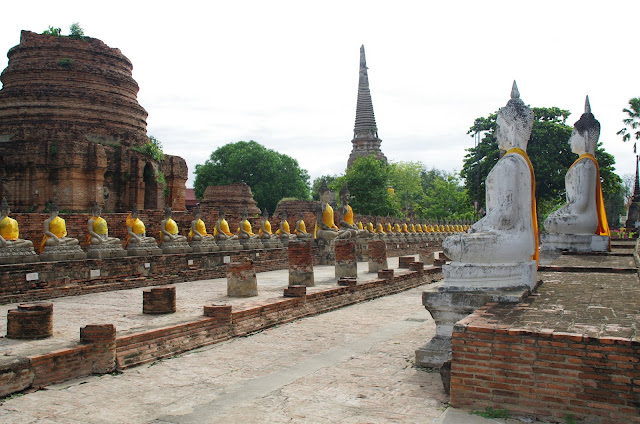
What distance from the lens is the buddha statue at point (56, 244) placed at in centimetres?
1098

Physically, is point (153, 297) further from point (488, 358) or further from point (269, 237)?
point (269, 237)

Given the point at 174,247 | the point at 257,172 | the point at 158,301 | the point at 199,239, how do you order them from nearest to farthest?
1. the point at 158,301
2. the point at 174,247
3. the point at 199,239
4. the point at 257,172

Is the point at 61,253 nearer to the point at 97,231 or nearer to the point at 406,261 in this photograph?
the point at 97,231

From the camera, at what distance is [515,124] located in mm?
5398

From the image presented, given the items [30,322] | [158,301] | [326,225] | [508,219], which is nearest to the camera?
[508,219]

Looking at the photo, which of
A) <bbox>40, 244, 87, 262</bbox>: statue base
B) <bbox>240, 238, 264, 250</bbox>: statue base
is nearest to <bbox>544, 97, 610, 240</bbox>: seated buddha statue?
<bbox>40, 244, 87, 262</bbox>: statue base

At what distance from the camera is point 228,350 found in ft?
21.7

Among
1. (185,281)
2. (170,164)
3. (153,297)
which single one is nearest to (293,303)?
(153,297)

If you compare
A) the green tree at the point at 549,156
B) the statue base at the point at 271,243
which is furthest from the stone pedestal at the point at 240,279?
the green tree at the point at 549,156

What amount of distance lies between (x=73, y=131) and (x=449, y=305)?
57.3 ft

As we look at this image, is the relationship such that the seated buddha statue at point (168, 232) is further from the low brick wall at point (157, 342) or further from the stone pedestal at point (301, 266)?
the low brick wall at point (157, 342)

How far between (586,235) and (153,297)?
23.7 ft

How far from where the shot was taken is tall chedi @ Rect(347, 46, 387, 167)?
5812 cm

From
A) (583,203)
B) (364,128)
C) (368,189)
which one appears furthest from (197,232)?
(364,128)
